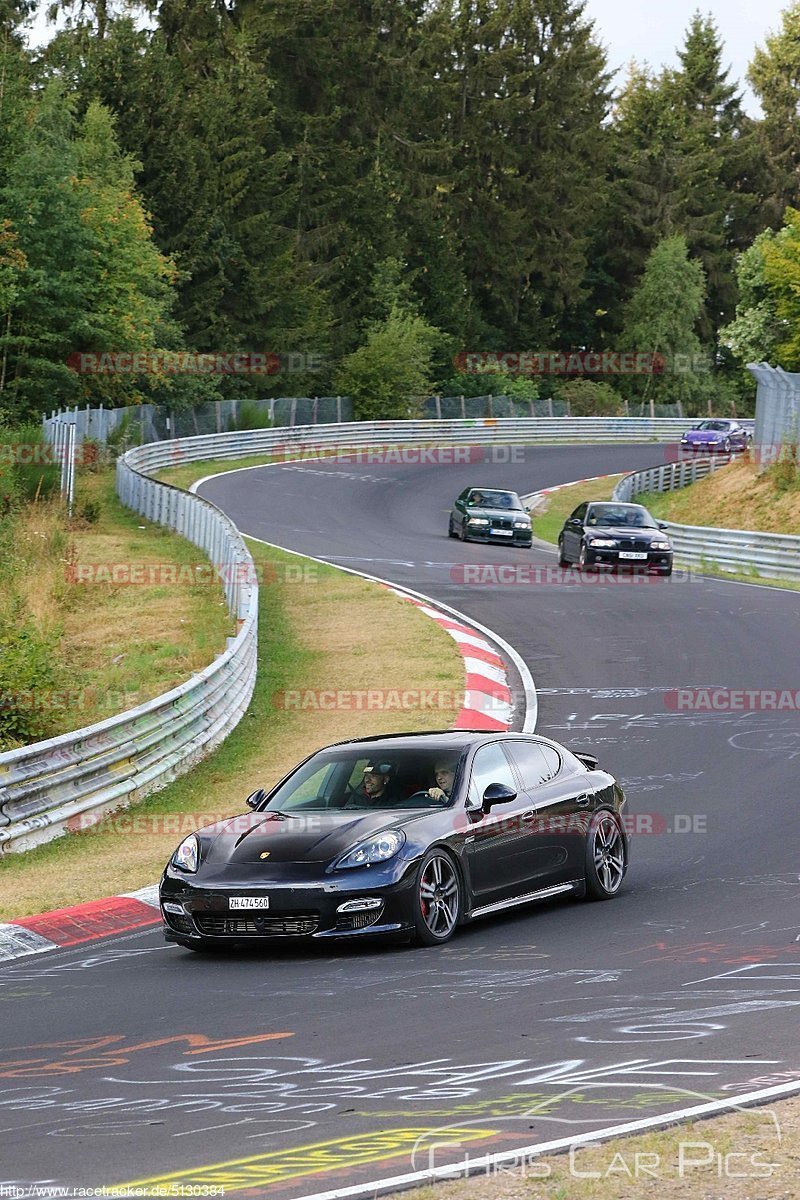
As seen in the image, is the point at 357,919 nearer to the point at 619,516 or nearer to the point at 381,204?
the point at 619,516

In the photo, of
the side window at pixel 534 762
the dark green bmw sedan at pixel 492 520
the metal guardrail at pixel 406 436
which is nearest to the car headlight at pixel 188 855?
the side window at pixel 534 762

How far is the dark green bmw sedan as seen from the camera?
138ft

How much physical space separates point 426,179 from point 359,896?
94.0 meters

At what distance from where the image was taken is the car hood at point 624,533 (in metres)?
34.9

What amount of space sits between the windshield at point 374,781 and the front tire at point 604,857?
1184 mm

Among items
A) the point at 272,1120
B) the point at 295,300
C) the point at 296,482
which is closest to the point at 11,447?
the point at 296,482

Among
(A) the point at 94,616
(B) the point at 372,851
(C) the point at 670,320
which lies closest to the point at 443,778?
(B) the point at 372,851

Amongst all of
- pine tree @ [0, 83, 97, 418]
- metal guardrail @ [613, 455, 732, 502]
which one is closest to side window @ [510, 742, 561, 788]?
metal guardrail @ [613, 455, 732, 502]

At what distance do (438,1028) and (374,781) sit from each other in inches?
128

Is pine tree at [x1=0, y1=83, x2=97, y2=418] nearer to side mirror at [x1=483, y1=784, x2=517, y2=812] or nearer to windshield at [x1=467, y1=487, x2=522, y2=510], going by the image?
windshield at [x1=467, y1=487, x2=522, y2=510]

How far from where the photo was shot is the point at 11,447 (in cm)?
3972

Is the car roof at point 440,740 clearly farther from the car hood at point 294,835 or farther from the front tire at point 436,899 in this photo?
the front tire at point 436,899

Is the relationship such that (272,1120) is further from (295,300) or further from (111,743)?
(295,300)

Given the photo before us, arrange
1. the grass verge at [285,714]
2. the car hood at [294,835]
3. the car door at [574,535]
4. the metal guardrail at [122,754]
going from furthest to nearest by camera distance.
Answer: the car door at [574,535] → the metal guardrail at [122,754] → the grass verge at [285,714] → the car hood at [294,835]
